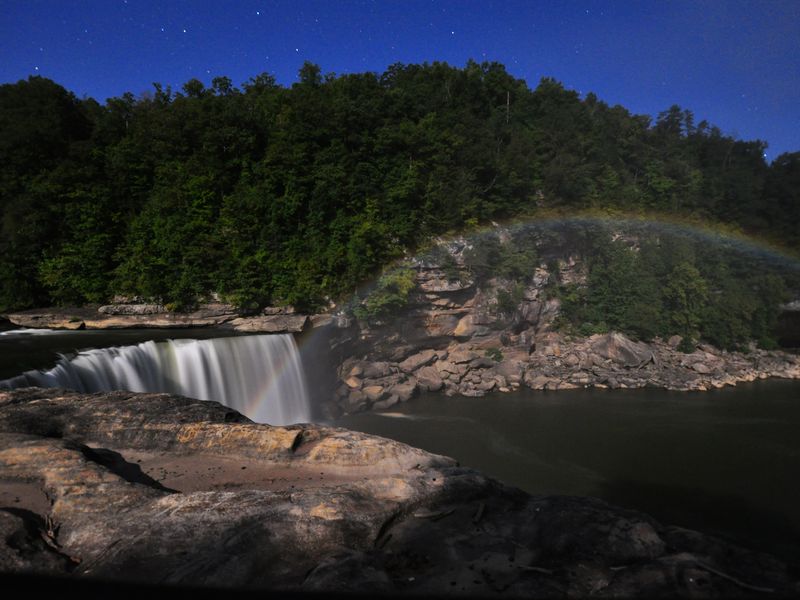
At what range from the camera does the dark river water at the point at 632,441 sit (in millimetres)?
12625

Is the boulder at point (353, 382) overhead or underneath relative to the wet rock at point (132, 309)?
underneath

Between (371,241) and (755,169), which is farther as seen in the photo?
(755,169)

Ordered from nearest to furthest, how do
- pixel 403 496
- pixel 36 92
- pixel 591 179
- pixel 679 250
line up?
pixel 403 496 < pixel 36 92 < pixel 679 250 < pixel 591 179

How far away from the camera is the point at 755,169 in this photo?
3906cm

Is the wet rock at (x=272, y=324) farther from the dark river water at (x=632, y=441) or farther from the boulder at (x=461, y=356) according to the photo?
the boulder at (x=461, y=356)

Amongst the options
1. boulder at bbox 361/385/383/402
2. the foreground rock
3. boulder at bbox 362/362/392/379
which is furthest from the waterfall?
the foreground rock

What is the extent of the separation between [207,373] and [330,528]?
1361 cm

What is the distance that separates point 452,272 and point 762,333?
20092 millimetres

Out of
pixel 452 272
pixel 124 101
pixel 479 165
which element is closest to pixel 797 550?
pixel 452 272

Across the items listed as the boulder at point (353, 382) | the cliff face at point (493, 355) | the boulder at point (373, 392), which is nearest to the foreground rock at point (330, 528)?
the boulder at point (373, 392)

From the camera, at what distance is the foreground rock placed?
378cm

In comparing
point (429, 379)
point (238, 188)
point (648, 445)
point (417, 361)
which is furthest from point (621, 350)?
point (238, 188)

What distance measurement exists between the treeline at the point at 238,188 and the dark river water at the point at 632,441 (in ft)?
16.3

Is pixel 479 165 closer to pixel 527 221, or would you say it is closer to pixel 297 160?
pixel 527 221
